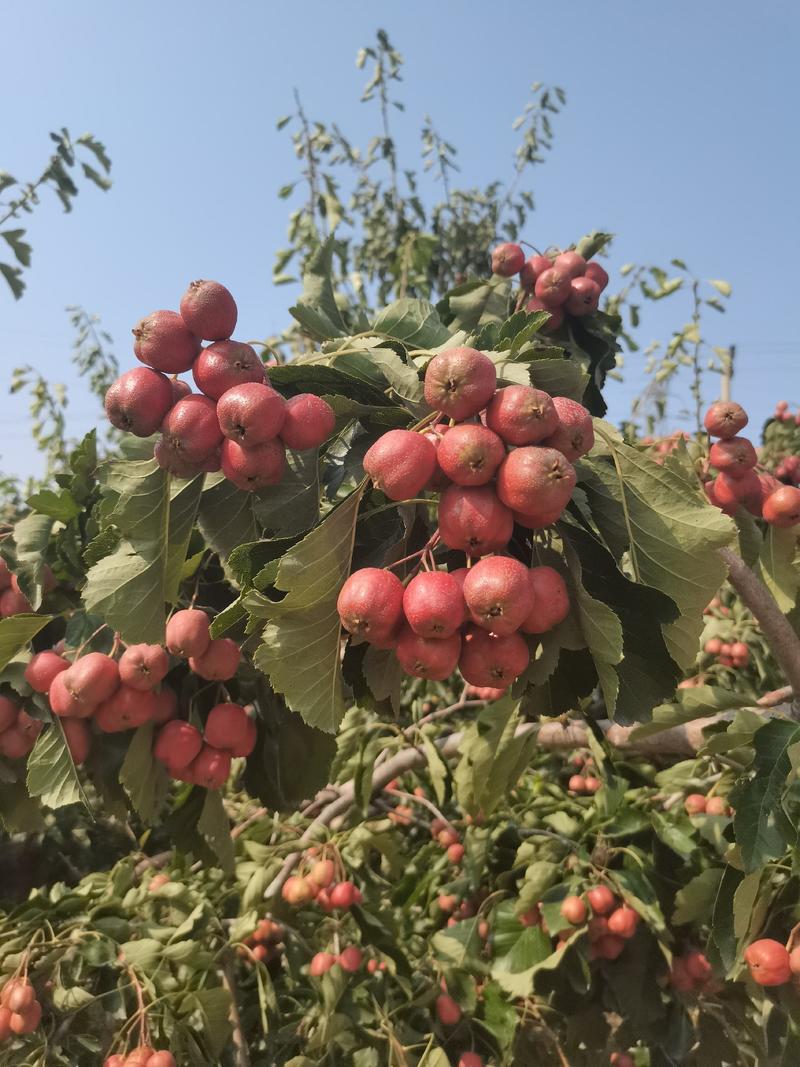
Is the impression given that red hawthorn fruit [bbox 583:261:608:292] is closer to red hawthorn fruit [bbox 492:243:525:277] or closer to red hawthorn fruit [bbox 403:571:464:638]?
red hawthorn fruit [bbox 492:243:525:277]

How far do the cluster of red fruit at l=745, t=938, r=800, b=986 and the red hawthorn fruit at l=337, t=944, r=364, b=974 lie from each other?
152cm

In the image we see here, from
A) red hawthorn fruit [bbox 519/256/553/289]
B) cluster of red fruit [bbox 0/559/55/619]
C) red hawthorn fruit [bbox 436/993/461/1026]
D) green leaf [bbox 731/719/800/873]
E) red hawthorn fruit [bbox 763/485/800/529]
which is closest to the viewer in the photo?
green leaf [bbox 731/719/800/873]

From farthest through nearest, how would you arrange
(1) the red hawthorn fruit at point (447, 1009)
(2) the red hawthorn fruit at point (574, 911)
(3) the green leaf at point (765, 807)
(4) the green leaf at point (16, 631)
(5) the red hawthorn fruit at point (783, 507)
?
1. (1) the red hawthorn fruit at point (447, 1009)
2. (2) the red hawthorn fruit at point (574, 911)
3. (5) the red hawthorn fruit at point (783, 507)
4. (4) the green leaf at point (16, 631)
5. (3) the green leaf at point (765, 807)

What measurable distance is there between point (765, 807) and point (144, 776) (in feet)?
5.16

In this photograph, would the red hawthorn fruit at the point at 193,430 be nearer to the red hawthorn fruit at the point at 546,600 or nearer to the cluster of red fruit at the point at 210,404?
the cluster of red fruit at the point at 210,404

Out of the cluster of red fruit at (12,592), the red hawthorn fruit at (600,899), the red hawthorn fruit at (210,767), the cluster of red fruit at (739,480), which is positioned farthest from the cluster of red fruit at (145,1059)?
the cluster of red fruit at (739,480)

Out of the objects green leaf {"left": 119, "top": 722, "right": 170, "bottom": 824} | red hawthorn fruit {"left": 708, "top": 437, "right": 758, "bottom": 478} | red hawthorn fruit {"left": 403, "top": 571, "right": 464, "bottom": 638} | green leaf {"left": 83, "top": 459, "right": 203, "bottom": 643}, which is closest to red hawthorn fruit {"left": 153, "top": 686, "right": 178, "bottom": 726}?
green leaf {"left": 119, "top": 722, "right": 170, "bottom": 824}

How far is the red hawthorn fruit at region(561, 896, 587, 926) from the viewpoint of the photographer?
2814 millimetres

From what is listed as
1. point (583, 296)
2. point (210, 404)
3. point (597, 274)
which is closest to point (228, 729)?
point (210, 404)

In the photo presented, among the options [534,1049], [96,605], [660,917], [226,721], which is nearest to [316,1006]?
[534,1049]

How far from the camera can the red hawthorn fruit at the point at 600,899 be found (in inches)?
112

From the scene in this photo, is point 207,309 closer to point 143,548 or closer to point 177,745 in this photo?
point 143,548

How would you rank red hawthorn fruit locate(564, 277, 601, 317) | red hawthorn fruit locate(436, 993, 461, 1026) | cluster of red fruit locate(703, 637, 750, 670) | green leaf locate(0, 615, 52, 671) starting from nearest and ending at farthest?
green leaf locate(0, 615, 52, 671) → red hawthorn fruit locate(564, 277, 601, 317) → red hawthorn fruit locate(436, 993, 461, 1026) → cluster of red fruit locate(703, 637, 750, 670)

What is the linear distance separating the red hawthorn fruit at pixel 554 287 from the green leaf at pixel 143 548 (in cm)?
159
